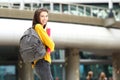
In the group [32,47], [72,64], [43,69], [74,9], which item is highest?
[32,47]

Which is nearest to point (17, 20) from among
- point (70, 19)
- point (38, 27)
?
point (70, 19)

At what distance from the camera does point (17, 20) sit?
68.7ft

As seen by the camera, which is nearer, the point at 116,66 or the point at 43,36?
the point at 43,36

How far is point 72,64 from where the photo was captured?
26.0m

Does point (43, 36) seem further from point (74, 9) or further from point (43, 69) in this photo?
point (74, 9)

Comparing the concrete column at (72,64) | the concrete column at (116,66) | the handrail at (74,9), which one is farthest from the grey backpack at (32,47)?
the concrete column at (116,66)

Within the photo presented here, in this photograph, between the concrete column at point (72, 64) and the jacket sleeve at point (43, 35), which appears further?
the concrete column at point (72, 64)

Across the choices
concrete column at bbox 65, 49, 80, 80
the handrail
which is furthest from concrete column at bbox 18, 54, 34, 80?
the handrail

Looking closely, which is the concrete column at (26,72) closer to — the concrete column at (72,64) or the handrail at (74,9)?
the concrete column at (72,64)

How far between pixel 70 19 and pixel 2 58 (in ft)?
56.0

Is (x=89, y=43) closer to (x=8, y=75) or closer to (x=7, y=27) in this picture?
(x=7, y=27)

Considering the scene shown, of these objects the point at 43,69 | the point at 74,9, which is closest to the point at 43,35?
the point at 43,69

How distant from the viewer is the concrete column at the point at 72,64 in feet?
83.8

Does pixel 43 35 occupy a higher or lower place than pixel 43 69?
higher
